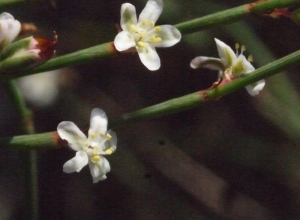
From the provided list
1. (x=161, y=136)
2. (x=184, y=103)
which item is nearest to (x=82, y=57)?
(x=184, y=103)

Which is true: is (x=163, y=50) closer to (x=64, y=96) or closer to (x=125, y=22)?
(x=64, y=96)

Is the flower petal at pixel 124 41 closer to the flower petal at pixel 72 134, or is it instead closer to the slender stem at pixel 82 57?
the slender stem at pixel 82 57

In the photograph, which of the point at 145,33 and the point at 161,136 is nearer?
the point at 145,33

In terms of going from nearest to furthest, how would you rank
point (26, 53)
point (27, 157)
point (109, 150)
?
point (26, 53) < point (109, 150) < point (27, 157)

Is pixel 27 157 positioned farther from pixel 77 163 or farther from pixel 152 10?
pixel 152 10

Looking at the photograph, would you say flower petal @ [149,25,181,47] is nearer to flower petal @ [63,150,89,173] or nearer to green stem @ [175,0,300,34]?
green stem @ [175,0,300,34]

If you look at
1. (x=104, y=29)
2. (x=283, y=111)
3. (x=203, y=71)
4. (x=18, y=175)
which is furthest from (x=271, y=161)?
(x=18, y=175)

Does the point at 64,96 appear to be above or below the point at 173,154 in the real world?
above
